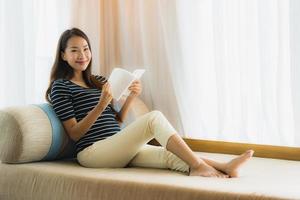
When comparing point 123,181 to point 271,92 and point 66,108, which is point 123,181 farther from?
point 271,92

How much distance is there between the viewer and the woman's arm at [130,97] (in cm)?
211

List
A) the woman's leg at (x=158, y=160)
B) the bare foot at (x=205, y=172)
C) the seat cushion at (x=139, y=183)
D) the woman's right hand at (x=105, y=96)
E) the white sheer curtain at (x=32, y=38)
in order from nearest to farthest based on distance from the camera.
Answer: the seat cushion at (x=139, y=183) → the bare foot at (x=205, y=172) → the woman's leg at (x=158, y=160) → the woman's right hand at (x=105, y=96) → the white sheer curtain at (x=32, y=38)

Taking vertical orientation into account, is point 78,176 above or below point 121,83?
below

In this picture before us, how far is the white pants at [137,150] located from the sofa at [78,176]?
0.04 m

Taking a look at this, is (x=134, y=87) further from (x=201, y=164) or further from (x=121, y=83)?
(x=201, y=164)

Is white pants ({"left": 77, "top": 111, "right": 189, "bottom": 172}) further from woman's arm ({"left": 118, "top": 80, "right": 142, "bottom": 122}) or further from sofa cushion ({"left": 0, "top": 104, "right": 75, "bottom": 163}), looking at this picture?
woman's arm ({"left": 118, "top": 80, "right": 142, "bottom": 122})

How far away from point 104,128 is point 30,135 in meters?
0.34

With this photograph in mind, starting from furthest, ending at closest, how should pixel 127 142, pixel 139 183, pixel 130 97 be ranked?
pixel 130 97 < pixel 127 142 < pixel 139 183

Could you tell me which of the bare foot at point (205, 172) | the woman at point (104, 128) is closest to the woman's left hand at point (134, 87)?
the woman at point (104, 128)

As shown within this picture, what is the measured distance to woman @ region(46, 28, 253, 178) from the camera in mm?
1746

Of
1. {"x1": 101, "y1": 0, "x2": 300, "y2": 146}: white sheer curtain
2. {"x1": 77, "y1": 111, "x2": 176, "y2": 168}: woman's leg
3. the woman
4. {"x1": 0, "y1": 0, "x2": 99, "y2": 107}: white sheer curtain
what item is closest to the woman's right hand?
the woman

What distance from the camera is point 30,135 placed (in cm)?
188

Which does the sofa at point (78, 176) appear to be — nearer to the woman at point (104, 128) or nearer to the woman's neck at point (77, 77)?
the woman at point (104, 128)

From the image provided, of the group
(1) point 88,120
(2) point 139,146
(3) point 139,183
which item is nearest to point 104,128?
(1) point 88,120
